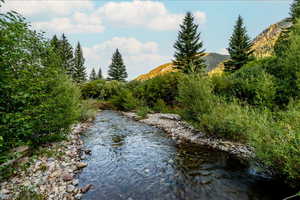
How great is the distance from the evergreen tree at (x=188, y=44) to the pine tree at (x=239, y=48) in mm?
4086

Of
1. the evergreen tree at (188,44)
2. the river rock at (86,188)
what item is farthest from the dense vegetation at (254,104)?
the evergreen tree at (188,44)

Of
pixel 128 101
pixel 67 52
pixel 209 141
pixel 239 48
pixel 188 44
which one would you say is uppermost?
pixel 67 52

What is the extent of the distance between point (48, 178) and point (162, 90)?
12.6 m

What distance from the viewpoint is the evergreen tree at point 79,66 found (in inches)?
1440

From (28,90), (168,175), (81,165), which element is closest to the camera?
(28,90)

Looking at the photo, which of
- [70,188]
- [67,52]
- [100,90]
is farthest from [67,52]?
[70,188]

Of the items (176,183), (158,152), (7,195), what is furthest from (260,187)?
(7,195)

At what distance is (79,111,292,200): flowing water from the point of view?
352 centimetres

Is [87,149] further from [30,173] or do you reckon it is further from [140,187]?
[140,187]

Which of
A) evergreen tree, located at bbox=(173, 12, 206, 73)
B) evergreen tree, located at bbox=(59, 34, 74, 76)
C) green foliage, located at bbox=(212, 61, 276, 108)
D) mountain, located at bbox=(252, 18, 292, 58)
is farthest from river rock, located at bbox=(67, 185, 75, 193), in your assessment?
mountain, located at bbox=(252, 18, 292, 58)

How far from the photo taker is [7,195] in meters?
3.15

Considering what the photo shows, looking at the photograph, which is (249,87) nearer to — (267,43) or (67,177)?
(67,177)

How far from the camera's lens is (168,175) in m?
4.36

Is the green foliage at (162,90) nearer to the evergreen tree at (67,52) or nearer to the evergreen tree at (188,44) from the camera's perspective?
the evergreen tree at (188,44)
